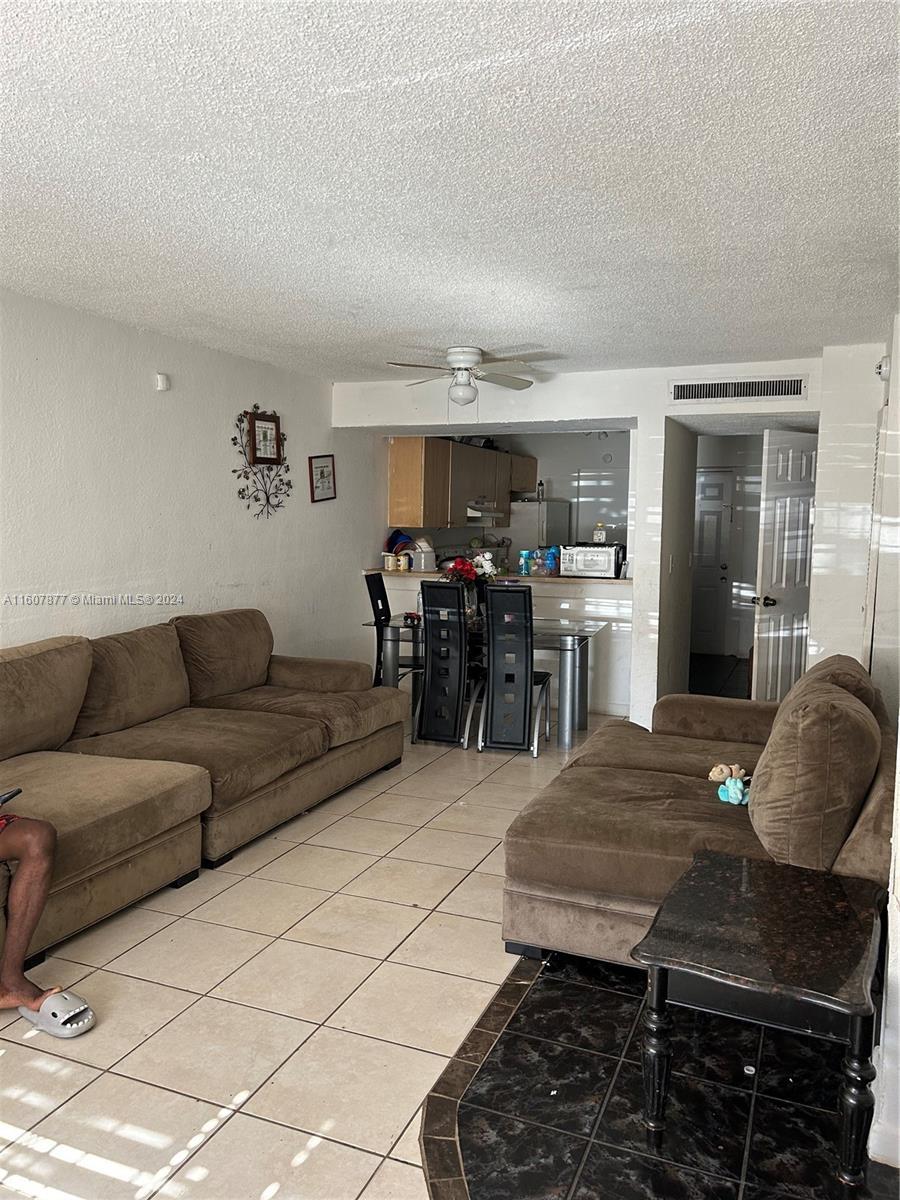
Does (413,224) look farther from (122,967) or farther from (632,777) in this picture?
(122,967)

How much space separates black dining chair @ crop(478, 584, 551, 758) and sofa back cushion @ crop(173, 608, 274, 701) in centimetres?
137

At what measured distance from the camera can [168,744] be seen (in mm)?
3979

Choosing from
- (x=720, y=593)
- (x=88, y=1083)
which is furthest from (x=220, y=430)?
(x=720, y=593)

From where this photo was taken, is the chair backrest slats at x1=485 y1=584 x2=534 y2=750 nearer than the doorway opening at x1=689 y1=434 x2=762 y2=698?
Yes

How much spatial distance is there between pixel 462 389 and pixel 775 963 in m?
3.89

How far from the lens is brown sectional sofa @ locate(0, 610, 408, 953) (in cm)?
318

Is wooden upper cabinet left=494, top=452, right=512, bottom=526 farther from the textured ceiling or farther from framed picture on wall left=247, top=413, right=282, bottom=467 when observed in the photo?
the textured ceiling

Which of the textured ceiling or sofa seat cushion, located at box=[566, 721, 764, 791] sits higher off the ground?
the textured ceiling

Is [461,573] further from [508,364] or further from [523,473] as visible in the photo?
[523,473]

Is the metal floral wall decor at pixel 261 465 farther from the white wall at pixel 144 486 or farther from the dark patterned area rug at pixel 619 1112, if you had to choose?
the dark patterned area rug at pixel 619 1112

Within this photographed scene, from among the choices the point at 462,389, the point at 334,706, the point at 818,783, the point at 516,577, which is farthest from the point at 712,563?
the point at 818,783

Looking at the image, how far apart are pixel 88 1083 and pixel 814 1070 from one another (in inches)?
75.0

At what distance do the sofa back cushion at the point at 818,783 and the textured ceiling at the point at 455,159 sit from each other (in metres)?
1.57

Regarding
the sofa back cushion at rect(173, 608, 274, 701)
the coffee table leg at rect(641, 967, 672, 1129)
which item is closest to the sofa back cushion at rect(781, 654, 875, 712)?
the coffee table leg at rect(641, 967, 672, 1129)
